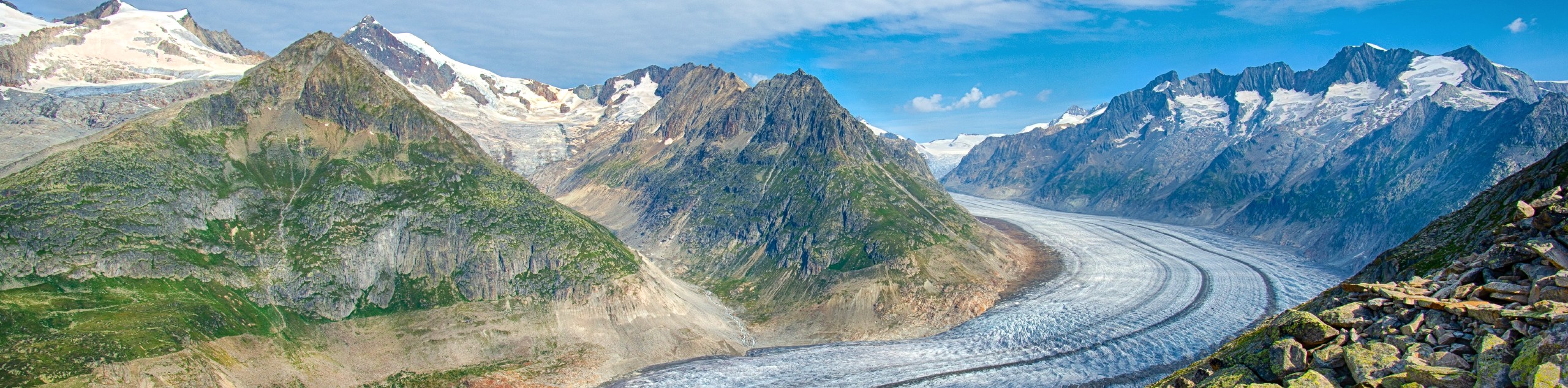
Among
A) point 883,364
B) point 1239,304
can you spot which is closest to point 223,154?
point 883,364

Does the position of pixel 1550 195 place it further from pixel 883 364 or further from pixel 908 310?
pixel 908 310

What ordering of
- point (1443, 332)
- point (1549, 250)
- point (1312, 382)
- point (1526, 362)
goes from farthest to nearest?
point (1549, 250)
point (1443, 332)
point (1312, 382)
point (1526, 362)

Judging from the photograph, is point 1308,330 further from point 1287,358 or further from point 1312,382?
point 1312,382

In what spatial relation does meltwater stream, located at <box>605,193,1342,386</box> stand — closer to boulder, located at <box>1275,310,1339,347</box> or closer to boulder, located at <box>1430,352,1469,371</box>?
boulder, located at <box>1275,310,1339,347</box>

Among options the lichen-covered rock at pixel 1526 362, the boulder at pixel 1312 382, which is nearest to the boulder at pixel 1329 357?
the boulder at pixel 1312 382

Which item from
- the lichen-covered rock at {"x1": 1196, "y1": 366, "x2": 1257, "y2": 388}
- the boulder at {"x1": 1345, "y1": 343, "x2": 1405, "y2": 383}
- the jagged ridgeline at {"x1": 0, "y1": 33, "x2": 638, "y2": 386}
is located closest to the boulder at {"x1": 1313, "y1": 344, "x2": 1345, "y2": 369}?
the boulder at {"x1": 1345, "y1": 343, "x2": 1405, "y2": 383}

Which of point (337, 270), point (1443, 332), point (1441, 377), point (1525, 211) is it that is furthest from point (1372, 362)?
point (337, 270)

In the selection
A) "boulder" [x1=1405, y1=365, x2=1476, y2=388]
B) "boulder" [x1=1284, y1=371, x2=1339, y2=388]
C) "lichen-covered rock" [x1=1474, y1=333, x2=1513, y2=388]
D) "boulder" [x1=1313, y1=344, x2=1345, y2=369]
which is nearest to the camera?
"lichen-covered rock" [x1=1474, y1=333, x2=1513, y2=388]
